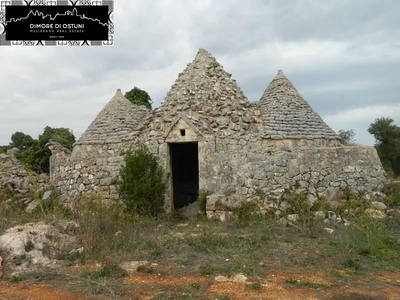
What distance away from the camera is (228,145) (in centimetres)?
948

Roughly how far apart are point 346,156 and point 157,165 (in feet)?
15.8

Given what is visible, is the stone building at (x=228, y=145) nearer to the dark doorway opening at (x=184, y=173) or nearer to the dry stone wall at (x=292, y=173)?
the dry stone wall at (x=292, y=173)

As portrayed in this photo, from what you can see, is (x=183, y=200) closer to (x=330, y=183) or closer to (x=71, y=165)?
(x=71, y=165)

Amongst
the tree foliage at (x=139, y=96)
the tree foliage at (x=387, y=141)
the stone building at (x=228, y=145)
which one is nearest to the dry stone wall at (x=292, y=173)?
the stone building at (x=228, y=145)

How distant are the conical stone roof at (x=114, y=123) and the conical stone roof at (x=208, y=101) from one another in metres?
1.10

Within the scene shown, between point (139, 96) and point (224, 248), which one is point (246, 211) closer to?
point (224, 248)

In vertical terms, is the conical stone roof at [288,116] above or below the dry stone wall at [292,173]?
above

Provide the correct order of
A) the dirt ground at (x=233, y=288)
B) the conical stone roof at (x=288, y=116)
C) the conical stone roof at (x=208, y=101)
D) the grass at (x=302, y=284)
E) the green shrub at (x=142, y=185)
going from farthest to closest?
the conical stone roof at (x=208, y=101) < the conical stone roof at (x=288, y=116) < the green shrub at (x=142, y=185) < the grass at (x=302, y=284) < the dirt ground at (x=233, y=288)

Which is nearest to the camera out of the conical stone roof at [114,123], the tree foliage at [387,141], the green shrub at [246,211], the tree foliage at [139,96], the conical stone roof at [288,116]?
the green shrub at [246,211]

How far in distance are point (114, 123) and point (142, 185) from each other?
270 centimetres

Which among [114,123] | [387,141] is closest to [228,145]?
[114,123]

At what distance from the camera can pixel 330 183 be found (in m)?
8.77

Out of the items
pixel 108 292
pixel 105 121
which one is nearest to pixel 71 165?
pixel 105 121

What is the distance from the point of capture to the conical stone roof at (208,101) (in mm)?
9695
